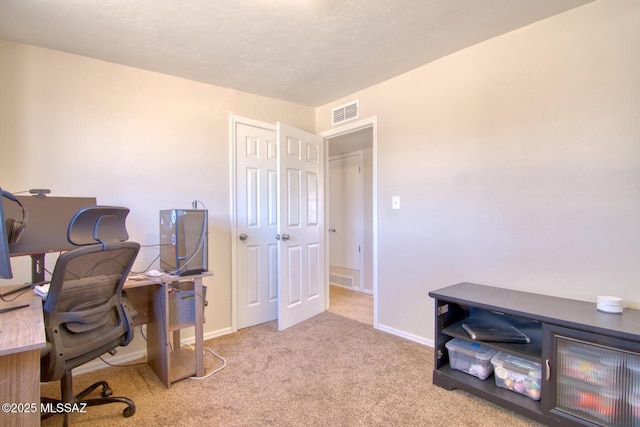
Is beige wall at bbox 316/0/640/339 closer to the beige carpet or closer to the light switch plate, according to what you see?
the light switch plate

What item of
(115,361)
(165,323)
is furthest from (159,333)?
(115,361)

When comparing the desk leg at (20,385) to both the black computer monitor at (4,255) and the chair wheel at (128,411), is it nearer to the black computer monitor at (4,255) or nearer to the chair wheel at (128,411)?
the black computer monitor at (4,255)

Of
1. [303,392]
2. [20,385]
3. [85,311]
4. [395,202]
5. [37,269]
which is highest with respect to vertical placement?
[395,202]

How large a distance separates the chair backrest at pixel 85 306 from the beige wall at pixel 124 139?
0.75m

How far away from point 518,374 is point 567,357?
0.30 m

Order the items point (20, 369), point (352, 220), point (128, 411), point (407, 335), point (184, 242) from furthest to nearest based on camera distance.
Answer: point (352, 220), point (407, 335), point (184, 242), point (128, 411), point (20, 369)

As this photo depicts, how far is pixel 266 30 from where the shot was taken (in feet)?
6.44

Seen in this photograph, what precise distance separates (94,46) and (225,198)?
147 cm

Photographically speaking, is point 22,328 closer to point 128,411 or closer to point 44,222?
point 128,411

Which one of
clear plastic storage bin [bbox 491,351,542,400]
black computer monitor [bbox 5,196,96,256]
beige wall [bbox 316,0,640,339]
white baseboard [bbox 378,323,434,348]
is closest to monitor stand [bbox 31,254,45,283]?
black computer monitor [bbox 5,196,96,256]

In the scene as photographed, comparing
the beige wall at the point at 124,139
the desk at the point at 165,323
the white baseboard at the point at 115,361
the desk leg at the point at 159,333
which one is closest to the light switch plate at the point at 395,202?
the beige wall at the point at 124,139

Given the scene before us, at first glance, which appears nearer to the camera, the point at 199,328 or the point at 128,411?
the point at 128,411

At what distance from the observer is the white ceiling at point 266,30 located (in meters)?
1.74

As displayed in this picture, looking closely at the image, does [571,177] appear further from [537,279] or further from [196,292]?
[196,292]
